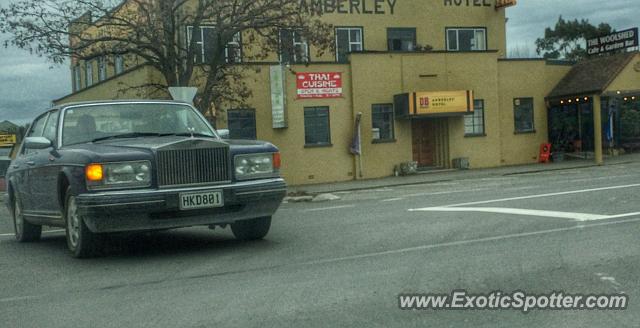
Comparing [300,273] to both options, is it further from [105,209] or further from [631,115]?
[631,115]

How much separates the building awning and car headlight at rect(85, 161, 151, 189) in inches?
984

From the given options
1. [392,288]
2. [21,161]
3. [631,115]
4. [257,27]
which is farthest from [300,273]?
[631,115]

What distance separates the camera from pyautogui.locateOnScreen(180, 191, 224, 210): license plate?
7617 millimetres

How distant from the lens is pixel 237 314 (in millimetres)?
5383

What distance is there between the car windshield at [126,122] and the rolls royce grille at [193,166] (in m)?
1.14

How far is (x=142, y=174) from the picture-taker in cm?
757

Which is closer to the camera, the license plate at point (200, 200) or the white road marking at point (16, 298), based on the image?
the white road marking at point (16, 298)

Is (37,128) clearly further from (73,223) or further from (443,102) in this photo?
(443,102)

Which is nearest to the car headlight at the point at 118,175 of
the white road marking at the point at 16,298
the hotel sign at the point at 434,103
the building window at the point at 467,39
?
the white road marking at the point at 16,298

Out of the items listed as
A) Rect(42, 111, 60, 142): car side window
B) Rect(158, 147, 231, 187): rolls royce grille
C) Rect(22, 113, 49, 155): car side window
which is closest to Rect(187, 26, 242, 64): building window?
Rect(22, 113, 49, 155): car side window

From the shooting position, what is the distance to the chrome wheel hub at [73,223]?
7899mm

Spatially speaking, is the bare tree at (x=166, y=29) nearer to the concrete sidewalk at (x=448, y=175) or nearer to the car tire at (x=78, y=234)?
the concrete sidewalk at (x=448, y=175)

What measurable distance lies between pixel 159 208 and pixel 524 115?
26.5 metres

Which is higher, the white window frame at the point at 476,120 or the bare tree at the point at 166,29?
the bare tree at the point at 166,29
